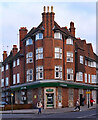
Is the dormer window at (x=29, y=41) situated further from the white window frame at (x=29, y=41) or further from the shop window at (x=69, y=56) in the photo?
the shop window at (x=69, y=56)

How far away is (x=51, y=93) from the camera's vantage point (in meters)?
44.7

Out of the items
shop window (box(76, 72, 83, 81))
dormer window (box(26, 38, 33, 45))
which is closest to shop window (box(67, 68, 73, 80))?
shop window (box(76, 72, 83, 81))

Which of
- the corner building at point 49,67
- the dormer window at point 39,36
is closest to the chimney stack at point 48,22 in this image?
the corner building at point 49,67

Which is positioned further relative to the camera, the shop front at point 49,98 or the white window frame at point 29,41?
the white window frame at point 29,41

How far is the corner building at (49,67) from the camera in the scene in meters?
44.9

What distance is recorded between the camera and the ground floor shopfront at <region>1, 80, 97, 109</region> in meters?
44.5

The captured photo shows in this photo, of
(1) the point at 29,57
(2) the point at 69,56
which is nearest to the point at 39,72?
(1) the point at 29,57

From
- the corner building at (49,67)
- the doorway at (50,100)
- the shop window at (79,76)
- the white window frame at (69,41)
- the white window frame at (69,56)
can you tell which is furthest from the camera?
the shop window at (79,76)

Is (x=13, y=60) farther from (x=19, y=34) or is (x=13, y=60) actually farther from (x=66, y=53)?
(x=66, y=53)

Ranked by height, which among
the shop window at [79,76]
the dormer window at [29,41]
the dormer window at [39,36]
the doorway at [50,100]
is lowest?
the doorway at [50,100]

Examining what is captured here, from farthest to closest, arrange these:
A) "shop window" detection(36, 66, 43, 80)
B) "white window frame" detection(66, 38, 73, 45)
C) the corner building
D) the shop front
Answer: "white window frame" detection(66, 38, 73, 45) → "shop window" detection(36, 66, 43, 80) → the corner building → the shop front

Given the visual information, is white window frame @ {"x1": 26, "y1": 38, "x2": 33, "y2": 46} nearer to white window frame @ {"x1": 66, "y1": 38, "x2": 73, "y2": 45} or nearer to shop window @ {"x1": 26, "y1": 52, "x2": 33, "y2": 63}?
shop window @ {"x1": 26, "y1": 52, "x2": 33, "y2": 63}

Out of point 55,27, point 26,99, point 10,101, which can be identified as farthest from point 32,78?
point 10,101

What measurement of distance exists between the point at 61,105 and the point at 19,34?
15.4 meters
